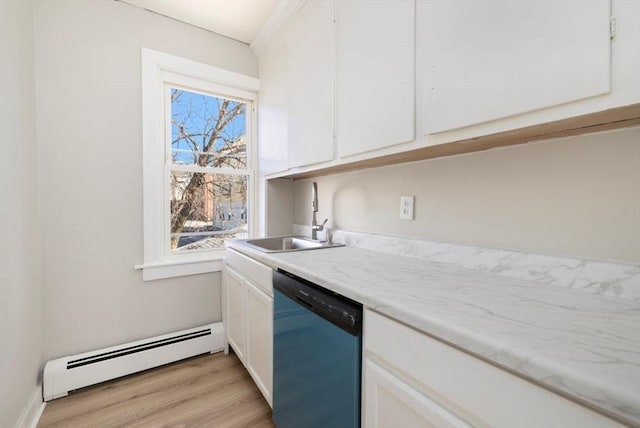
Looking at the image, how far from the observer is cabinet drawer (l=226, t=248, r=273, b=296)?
1.38 metres

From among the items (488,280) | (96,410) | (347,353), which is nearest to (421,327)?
(347,353)

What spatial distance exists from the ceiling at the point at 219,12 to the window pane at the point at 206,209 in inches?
Result: 46.2

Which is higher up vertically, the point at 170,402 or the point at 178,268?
the point at 178,268

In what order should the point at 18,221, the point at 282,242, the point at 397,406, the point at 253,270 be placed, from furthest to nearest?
the point at 282,242
the point at 253,270
the point at 18,221
the point at 397,406

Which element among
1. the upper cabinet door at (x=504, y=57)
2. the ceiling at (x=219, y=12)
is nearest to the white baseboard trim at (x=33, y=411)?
the upper cabinet door at (x=504, y=57)

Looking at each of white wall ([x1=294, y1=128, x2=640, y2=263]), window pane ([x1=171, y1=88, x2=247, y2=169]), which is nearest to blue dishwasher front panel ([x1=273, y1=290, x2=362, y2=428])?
white wall ([x1=294, y1=128, x2=640, y2=263])

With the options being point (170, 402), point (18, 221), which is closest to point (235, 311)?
point (170, 402)

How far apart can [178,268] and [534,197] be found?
7.33ft

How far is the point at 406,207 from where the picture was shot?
140 cm

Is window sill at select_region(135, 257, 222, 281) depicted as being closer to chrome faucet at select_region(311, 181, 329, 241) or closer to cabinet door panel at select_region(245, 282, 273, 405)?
cabinet door panel at select_region(245, 282, 273, 405)

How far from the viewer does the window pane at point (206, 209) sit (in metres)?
2.15

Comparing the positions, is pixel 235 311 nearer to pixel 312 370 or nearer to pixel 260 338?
pixel 260 338

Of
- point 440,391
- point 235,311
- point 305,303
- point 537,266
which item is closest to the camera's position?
point 440,391

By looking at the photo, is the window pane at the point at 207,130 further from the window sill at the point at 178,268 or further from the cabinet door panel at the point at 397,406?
the cabinet door panel at the point at 397,406
